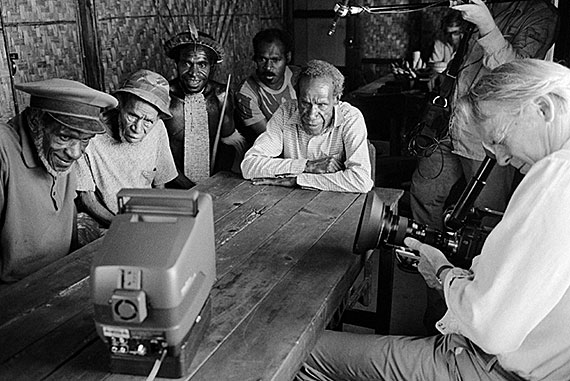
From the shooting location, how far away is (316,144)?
2.72 m

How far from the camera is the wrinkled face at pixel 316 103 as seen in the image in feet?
8.43

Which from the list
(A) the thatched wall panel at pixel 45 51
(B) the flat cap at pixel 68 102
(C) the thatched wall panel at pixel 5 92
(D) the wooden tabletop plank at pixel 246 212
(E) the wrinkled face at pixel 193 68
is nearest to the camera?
(B) the flat cap at pixel 68 102

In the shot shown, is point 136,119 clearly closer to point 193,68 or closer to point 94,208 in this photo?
point 94,208

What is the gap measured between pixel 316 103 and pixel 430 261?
1033 mm

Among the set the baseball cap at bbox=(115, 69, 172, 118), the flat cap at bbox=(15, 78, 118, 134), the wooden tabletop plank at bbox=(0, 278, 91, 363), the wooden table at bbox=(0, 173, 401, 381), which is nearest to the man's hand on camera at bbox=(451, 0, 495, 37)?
the wooden table at bbox=(0, 173, 401, 381)

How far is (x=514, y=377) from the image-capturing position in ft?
5.19

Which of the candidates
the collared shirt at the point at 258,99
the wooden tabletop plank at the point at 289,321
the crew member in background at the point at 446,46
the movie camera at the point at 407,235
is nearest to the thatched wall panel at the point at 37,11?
the collared shirt at the point at 258,99

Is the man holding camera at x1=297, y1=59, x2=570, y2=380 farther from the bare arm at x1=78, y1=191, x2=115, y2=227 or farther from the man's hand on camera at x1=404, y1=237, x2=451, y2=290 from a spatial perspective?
the bare arm at x1=78, y1=191, x2=115, y2=227

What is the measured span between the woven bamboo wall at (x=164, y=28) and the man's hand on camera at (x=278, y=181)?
5.20 ft

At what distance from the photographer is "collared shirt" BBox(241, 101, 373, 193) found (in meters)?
2.59

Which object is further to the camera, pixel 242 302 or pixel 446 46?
pixel 446 46

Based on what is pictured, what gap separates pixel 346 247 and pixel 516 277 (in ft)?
2.50

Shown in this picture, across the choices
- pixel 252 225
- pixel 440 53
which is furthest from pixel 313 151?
pixel 440 53

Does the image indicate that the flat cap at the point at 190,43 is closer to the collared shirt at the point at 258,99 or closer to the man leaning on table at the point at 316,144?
the collared shirt at the point at 258,99
